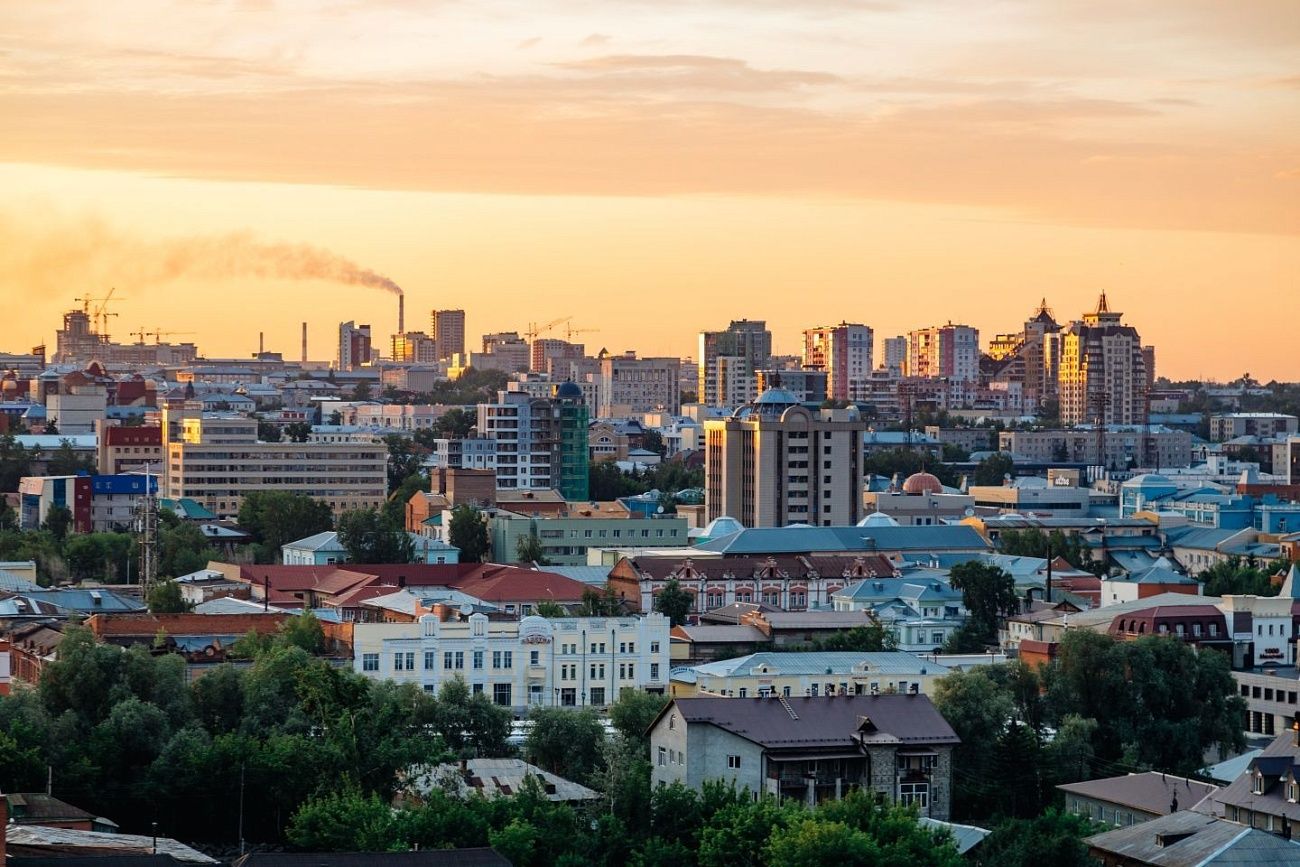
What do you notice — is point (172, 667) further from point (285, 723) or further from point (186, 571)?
point (186, 571)

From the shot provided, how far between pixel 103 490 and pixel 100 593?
29915 millimetres

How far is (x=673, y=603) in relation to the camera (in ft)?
184

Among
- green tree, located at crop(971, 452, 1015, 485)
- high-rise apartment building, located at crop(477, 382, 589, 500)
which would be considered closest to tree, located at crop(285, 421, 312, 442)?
high-rise apartment building, located at crop(477, 382, 589, 500)

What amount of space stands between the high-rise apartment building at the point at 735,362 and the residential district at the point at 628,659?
6045 cm

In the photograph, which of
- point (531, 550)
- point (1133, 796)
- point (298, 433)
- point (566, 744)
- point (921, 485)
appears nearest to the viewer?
point (1133, 796)

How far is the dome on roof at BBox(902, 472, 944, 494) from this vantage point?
91.0 meters

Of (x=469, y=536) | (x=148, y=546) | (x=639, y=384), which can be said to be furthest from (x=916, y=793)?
(x=639, y=384)

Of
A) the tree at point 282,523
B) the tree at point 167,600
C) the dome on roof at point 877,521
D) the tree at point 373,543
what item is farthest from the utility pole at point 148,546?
the dome on roof at point 877,521

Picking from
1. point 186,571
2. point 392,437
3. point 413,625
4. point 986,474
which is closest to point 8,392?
point 392,437

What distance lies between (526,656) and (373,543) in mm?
23189

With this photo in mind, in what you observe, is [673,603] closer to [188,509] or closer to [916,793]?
[916,793]

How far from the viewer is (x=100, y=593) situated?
56594 millimetres

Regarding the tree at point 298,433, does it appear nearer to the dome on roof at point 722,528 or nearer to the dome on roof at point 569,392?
the dome on roof at point 569,392

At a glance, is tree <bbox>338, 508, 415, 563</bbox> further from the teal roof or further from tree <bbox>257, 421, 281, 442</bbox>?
tree <bbox>257, 421, 281, 442</bbox>
